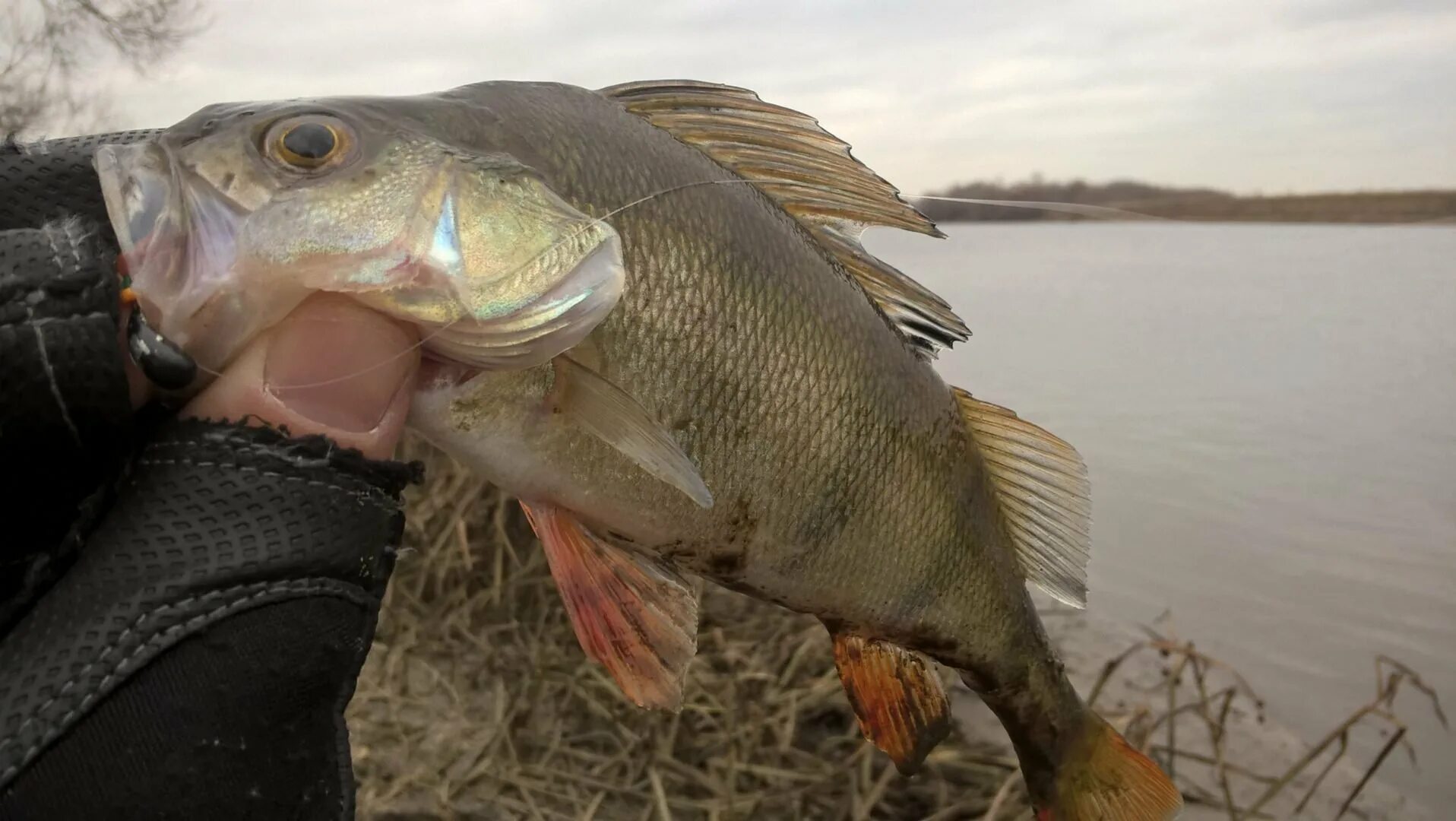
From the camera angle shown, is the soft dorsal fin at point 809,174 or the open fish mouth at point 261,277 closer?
the open fish mouth at point 261,277

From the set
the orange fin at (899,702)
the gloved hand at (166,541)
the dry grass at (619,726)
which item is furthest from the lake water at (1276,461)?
the gloved hand at (166,541)

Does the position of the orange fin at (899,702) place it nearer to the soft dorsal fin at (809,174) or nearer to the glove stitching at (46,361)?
the soft dorsal fin at (809,174)

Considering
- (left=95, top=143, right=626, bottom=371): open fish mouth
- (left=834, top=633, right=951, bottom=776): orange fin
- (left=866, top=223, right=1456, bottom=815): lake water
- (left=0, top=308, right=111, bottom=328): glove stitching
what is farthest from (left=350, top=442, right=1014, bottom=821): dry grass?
(left=0, top=308, right=111, bottom=328): glove stitching

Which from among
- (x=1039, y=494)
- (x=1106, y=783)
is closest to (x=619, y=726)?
(x=1106, y=783)

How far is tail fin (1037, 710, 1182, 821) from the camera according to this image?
6.59 ft

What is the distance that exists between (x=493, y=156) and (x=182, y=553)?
0.63 meters

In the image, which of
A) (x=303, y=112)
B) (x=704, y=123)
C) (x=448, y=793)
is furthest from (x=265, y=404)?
(x=448, y=793)

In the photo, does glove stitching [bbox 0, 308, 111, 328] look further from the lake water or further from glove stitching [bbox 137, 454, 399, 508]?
the lake water

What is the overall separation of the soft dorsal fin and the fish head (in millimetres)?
436

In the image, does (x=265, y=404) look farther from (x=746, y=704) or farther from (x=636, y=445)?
(x=746, y=704)

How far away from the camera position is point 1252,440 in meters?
7.57

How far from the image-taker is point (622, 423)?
52.5 inches

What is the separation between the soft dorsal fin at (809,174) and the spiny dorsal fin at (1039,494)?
0.73ft

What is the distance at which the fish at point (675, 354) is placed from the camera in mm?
1128
